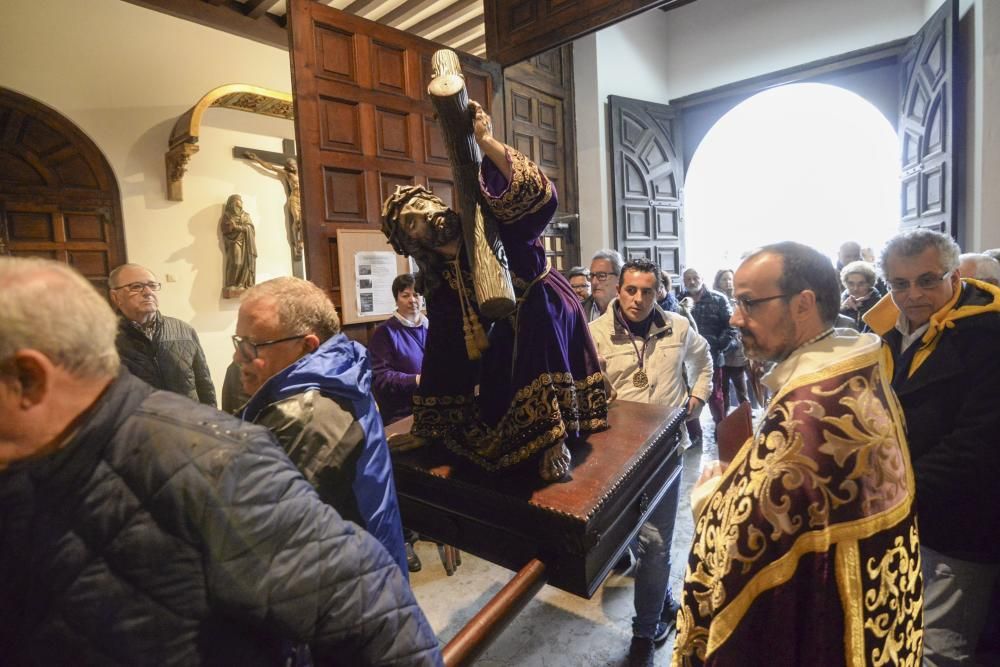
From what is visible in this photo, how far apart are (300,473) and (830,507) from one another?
95 cm

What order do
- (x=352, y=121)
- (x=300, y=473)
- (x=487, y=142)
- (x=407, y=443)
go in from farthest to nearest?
(x=352, y=121) < (x=407, y=443) < (x=487, y=142) < (x=300, y=473)

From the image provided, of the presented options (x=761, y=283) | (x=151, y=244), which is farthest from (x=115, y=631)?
(x=151, y=244)

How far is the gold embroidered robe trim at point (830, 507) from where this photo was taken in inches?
37.9

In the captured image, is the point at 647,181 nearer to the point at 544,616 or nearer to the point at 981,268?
the point at 981,268

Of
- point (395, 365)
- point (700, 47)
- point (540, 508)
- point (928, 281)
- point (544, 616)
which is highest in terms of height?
point (700, 47)

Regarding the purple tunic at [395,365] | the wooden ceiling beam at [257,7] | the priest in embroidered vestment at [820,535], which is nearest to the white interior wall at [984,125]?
the priest in embroidered vestment at [820,535]

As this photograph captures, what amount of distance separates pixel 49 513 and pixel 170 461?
0.44ft

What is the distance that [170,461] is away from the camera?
2.11 ft

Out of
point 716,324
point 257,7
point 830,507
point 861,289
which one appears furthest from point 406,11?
point 830,507

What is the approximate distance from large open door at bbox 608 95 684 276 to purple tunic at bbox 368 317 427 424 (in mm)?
3779

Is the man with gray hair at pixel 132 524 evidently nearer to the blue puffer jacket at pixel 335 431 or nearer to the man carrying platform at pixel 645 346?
the blue puffer jacket at pixel 335 431

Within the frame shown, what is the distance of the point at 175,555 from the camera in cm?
64

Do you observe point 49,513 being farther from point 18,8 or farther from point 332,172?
point 18,8

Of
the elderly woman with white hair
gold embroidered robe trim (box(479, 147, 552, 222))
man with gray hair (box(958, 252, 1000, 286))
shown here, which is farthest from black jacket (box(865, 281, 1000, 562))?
the elderly woman with white hair
